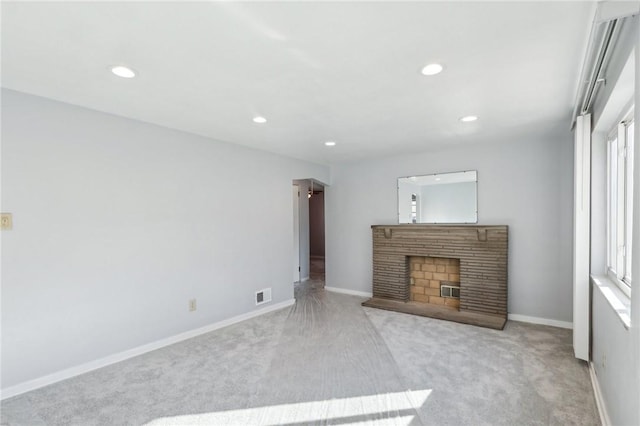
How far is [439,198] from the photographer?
4.57m

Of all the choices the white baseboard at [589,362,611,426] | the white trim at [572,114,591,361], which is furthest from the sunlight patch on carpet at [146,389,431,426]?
the white trim at [572,114,591,361]

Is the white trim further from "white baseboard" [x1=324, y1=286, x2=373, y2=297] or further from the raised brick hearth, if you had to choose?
"white baseboard" [x1=324, y1=286, x2=373, y2=297]

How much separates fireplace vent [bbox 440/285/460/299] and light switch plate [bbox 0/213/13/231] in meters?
4.74

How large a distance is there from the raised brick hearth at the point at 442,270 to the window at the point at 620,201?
4.72ft

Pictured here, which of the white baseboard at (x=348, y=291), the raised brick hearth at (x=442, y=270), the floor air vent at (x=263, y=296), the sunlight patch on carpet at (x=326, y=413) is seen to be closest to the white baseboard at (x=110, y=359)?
the floor air vent at (x=263, y=296)

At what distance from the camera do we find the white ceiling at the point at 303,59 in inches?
59.4

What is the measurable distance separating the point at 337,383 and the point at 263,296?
2135 mm

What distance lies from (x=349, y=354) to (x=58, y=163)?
118 inches

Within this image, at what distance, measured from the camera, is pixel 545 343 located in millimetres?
3258

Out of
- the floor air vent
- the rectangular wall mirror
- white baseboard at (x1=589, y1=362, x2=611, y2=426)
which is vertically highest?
the rectangular wall mirror

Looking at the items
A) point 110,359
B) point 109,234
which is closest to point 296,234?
point 109,234

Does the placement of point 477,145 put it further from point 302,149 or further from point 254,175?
point 254,175

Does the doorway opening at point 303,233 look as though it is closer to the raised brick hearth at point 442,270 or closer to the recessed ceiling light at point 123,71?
the raised brick hearth at point 442,270

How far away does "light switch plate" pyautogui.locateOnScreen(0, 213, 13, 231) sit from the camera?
2352 millimetres
